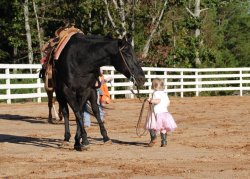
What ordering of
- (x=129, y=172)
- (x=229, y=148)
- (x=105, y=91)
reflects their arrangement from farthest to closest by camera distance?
(x=105, y=91)
(x=229, y=148)
(x=129, y=172)

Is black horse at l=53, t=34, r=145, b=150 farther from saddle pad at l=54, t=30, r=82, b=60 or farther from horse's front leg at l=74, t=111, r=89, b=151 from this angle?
saddle pad at l=54, t=30, r=82, b=60

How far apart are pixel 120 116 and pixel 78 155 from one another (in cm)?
905

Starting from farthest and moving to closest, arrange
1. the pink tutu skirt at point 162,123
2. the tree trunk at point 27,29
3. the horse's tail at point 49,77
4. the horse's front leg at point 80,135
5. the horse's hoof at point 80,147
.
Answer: the tree trunk at point 27,29 → the horse's tail at point 49,77 → the pink tutu skirt at point 162,123 → the horse's front leg at point 80,135 → the horse's hoof at point 80,147

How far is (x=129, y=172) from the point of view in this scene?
10148 mm

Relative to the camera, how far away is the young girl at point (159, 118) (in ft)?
43.4

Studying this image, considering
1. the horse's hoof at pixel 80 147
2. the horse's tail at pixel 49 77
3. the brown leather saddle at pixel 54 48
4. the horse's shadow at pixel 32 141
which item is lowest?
the horse's shadow at pixel 32 141

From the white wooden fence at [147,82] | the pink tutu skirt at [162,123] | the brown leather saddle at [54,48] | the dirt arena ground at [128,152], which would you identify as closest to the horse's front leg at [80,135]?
the dirt arena ground at [128,152]

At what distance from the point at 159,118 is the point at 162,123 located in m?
0.10

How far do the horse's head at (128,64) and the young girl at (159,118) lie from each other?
2.45ft

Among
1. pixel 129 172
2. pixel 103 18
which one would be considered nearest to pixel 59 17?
pixel 103 18

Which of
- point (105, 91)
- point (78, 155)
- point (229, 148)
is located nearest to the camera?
point (78, 155)

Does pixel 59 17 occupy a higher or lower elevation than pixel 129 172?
higher

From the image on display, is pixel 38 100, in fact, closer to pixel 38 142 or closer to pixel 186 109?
pixel 186 109

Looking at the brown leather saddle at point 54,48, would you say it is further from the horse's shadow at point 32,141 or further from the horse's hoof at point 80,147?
the horse's hoof at point 80,147
